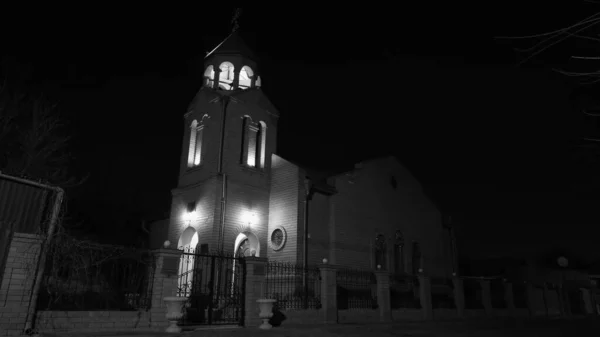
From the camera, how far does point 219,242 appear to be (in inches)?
723

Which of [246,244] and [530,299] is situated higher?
[246,244]

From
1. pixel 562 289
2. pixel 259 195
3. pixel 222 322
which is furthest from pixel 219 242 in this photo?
pixel 562 289

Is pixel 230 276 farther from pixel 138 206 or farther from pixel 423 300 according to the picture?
pixel 138 206

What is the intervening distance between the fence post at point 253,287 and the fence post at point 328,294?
8.15 feet

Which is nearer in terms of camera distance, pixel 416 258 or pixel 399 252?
pixel 399 252

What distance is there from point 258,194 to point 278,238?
2.33 metres

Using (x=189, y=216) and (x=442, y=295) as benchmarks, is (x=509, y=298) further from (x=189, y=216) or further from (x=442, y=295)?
(x=189, y=216)

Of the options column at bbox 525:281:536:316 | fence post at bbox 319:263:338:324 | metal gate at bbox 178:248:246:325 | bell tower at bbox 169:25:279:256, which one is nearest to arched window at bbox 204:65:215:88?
bell tower at bbox 169:25:279:256

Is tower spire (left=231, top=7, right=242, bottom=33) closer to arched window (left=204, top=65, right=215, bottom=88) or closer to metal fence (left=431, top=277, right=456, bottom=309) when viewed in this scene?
arched window (left=204, top=65, right=215, bottom=88)

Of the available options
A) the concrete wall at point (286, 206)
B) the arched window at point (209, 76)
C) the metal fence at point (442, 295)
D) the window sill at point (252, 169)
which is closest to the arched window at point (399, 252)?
the metal fence at point (442, 295)

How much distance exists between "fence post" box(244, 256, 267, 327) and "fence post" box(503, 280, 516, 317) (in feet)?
47.7

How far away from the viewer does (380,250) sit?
23.3 m

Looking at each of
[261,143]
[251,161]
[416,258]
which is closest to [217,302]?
[251,161]

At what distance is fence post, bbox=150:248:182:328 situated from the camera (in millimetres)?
10320
